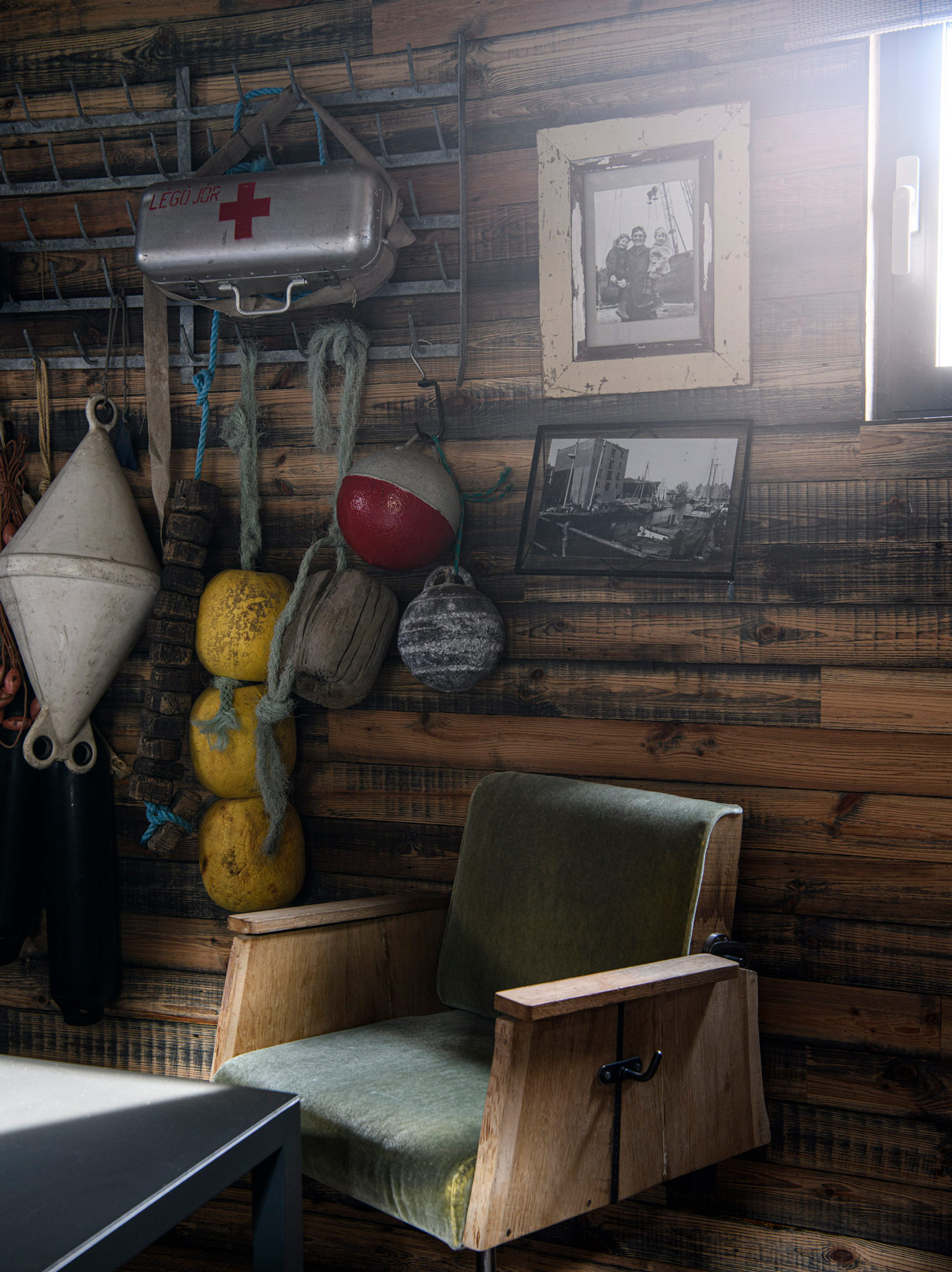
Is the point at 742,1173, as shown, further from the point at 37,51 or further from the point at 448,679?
the point at 37,51

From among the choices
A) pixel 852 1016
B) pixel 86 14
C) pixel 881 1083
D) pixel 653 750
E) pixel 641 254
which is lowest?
pixel 881 1083

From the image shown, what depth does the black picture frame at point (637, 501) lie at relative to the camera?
204 cm

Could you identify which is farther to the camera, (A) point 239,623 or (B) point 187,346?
(B) point 187,346

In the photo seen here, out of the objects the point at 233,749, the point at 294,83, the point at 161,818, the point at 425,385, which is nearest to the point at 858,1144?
the point at 233,749

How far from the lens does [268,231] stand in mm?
2070

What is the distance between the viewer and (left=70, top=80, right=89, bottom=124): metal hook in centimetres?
236

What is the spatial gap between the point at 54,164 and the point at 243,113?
473 millimetres

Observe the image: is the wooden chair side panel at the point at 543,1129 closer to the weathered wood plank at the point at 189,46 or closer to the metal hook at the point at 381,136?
the metal hook at the point at 381,136

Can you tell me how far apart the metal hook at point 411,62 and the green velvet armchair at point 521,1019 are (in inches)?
57.1

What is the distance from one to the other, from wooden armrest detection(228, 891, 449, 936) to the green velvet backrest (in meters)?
0.08

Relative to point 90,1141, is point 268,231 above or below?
above

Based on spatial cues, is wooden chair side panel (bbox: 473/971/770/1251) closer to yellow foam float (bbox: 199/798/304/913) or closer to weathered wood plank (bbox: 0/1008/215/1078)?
yellow foam float (bbox: 199/798/304/913)

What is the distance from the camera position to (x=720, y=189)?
2.03 m

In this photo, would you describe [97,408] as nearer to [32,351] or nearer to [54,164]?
[32,351]
